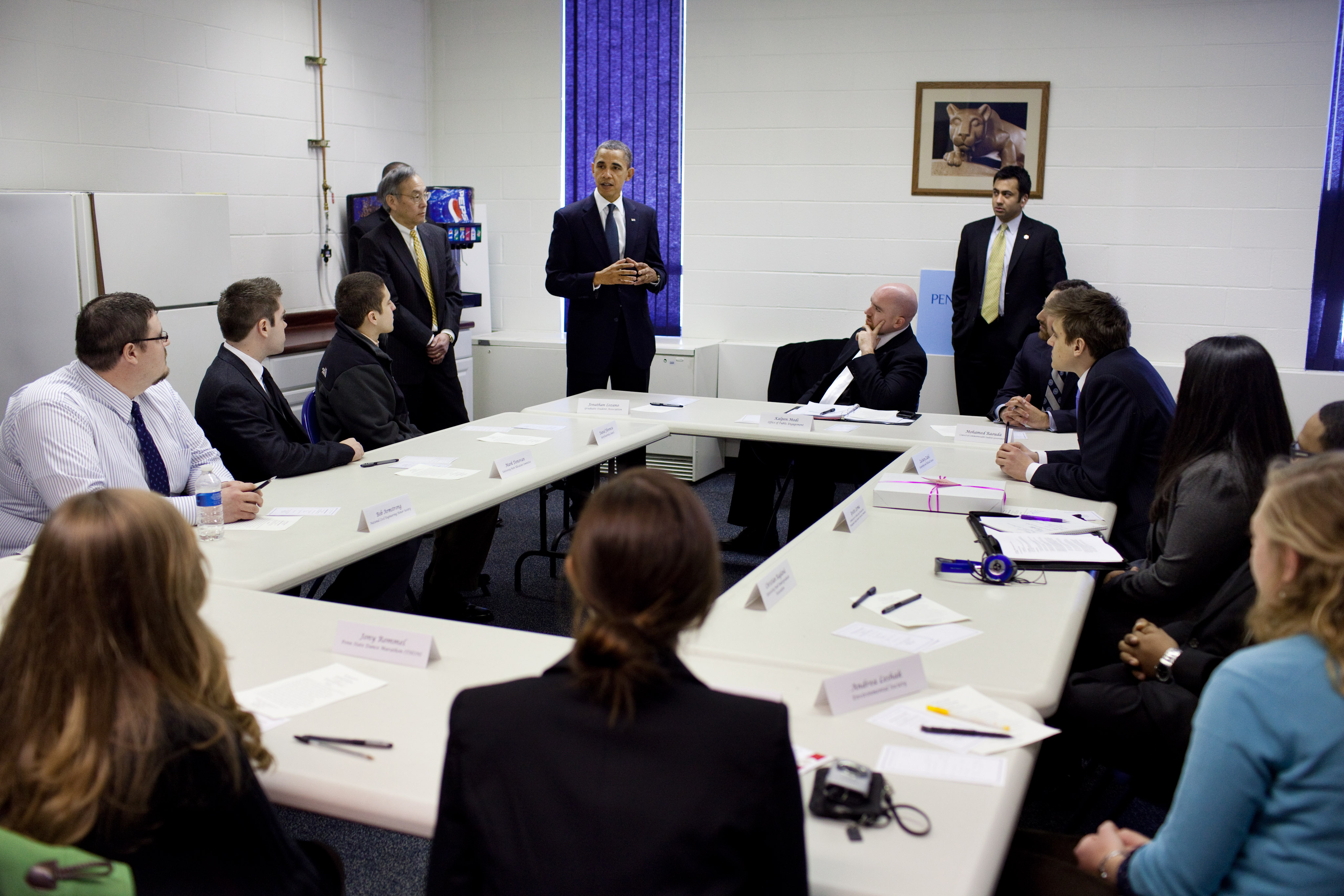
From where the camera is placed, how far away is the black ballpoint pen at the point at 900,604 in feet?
6.84

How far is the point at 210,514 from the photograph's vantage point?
8.25 feet

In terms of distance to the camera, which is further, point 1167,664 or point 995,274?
point 995,274

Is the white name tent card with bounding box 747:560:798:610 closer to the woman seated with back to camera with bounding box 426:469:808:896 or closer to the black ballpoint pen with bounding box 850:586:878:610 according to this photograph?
the black ballpoint pen with bounding box 850:586:878:610

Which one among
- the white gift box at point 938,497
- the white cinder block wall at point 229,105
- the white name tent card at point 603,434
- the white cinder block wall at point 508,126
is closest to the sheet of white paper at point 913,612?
the white gift box at point 938,497

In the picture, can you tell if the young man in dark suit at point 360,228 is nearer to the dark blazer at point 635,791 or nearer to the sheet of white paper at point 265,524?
the sheet of white paper at point 265,524

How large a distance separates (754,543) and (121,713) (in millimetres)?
3716

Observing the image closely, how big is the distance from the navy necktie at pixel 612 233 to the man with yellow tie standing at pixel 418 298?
2.39 feet

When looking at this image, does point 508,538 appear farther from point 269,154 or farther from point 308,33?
point 308,33

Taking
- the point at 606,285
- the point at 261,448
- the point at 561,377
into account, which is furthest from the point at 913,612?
the point at 561,377

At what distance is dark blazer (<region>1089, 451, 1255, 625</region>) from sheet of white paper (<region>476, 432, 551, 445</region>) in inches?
78.6

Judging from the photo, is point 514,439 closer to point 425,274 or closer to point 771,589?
point 425,274

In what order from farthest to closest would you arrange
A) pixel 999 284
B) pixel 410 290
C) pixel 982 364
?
pixel 982 364 < pixel 999 284 < pixel 410 290

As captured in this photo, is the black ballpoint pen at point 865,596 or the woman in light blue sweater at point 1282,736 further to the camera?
the black ballpoint pen at point 865,596

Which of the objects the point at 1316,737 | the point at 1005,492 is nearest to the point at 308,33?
the point at 1005,492
